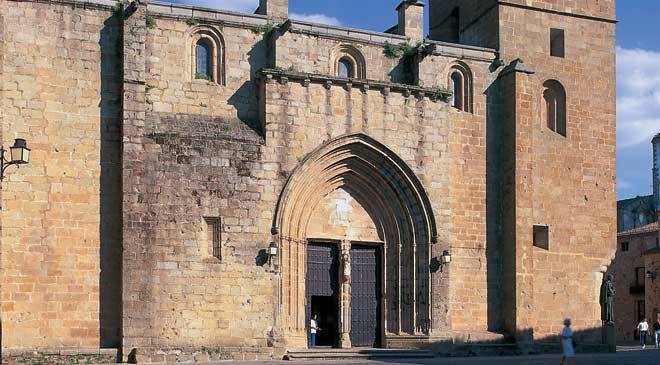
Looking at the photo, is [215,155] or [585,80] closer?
[215,155]

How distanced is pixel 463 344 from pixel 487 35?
9.14 m

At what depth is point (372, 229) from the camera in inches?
1085

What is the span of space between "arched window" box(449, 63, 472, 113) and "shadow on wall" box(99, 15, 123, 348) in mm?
9659

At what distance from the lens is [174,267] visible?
2389 centimetres

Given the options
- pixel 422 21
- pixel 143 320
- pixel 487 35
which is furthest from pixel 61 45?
pixel 487 35

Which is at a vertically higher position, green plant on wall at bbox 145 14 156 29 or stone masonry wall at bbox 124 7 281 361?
green plant on wall at bbox 145 14 156 29

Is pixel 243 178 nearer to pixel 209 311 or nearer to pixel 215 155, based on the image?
pixel 215 155

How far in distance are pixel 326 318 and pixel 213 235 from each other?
476cm

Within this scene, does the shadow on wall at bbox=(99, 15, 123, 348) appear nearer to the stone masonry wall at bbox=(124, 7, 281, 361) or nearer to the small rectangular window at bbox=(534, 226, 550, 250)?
the stone masonry wall at bbox=(124, 7, 281, 361)

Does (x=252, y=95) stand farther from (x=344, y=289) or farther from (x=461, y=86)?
(x=461, y=86)

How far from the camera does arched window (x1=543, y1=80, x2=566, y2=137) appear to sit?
29312mm

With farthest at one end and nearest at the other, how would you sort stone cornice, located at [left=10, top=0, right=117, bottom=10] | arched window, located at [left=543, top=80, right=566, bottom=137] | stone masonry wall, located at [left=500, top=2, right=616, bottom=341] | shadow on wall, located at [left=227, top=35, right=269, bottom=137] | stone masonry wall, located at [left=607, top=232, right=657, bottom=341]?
stone masonry wall, located at [left=607, top=232, right=657, bottom=341]
arched window, located at [left=543, top=80, right=566, bottom=137]
stone masonry wall, located at [left=500, top=2, right=616, bottom=341]
shadow on wall, located at [left=227, top=35, right=269, bottom=137]
stone cornice, located at [left=10, top=0, right=117, bottom=10]

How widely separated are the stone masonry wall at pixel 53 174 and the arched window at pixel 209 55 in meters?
2.46

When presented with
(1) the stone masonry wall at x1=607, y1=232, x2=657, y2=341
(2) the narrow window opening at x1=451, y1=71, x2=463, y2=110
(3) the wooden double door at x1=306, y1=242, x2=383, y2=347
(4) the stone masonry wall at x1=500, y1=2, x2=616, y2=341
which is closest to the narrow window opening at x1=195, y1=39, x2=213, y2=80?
(3) the wooden double door at x1=306, y1=242, x2=383, y2=347
